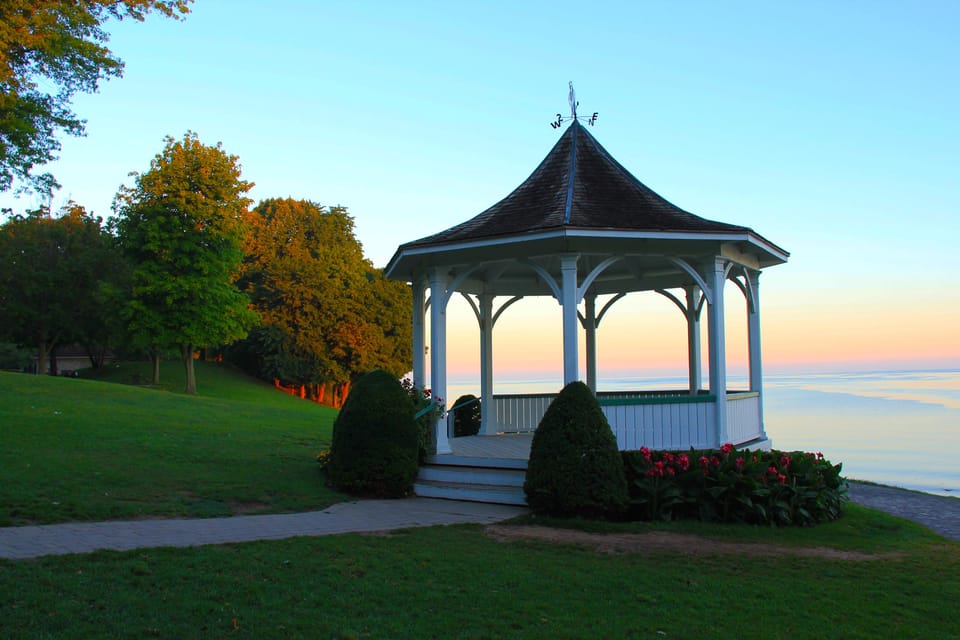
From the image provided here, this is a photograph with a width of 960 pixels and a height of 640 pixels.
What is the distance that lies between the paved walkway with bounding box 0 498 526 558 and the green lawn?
558 mm

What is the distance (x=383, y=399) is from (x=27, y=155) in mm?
13365

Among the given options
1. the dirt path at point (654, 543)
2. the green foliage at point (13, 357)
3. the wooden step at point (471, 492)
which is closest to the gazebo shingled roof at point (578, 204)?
the wooden step at point (471, 492)

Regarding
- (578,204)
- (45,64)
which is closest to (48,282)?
(45,64)

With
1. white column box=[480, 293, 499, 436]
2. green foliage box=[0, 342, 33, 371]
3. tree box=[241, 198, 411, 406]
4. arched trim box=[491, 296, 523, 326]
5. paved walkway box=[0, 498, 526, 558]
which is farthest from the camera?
green foliage box=[0, 342, 33, 371]

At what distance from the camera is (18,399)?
20.6 m

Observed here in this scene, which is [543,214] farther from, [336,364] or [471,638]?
[336,364]

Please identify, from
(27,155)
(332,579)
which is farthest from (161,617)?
(27,155)

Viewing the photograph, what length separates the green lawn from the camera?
5305 mm

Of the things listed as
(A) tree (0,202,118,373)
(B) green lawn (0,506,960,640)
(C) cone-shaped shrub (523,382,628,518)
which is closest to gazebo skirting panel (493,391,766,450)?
(C) cone-shaped shrub (523,382,628,518)

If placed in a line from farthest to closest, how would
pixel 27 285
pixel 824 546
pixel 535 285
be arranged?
pixel 27 285 < pixel 535 285 < pixel 824 546

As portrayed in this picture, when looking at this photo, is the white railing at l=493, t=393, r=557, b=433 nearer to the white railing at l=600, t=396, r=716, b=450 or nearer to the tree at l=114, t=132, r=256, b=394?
the white railing at l=600, t=396, r=716, b=450

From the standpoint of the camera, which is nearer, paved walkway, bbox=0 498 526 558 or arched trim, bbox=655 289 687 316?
paved walkway, bbox=0 498 526 558

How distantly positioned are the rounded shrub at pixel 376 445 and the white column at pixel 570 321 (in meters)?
2.63

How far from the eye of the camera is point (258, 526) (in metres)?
8.98
